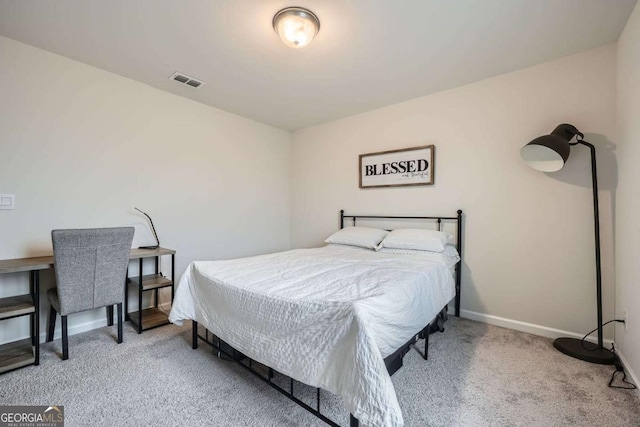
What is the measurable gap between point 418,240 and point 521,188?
41.2 inches

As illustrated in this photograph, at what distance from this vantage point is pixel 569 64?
7.59 feet

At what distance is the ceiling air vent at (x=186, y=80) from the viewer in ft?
8.74

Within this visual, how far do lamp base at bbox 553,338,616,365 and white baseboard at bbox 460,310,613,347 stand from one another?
77mm

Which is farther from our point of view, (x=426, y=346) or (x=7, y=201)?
(x=7, y=201)

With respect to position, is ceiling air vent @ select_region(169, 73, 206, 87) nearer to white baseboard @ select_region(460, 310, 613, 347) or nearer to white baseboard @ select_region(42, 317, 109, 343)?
white baseboard @ select_region(42, 317, 109, 343)

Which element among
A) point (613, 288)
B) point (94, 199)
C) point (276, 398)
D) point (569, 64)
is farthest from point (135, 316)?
point (569, 64)

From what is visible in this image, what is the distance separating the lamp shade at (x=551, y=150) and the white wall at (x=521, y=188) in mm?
233

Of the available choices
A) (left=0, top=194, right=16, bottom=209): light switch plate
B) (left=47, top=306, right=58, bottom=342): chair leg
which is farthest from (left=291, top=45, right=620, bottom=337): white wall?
(left=0, top=194, right=16, bottom=209): light switch plate

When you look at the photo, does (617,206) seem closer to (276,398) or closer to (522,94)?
(522,94)

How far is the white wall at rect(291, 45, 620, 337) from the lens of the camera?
2.23 m

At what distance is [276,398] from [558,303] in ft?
8.17

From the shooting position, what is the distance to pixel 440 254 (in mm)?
2527
